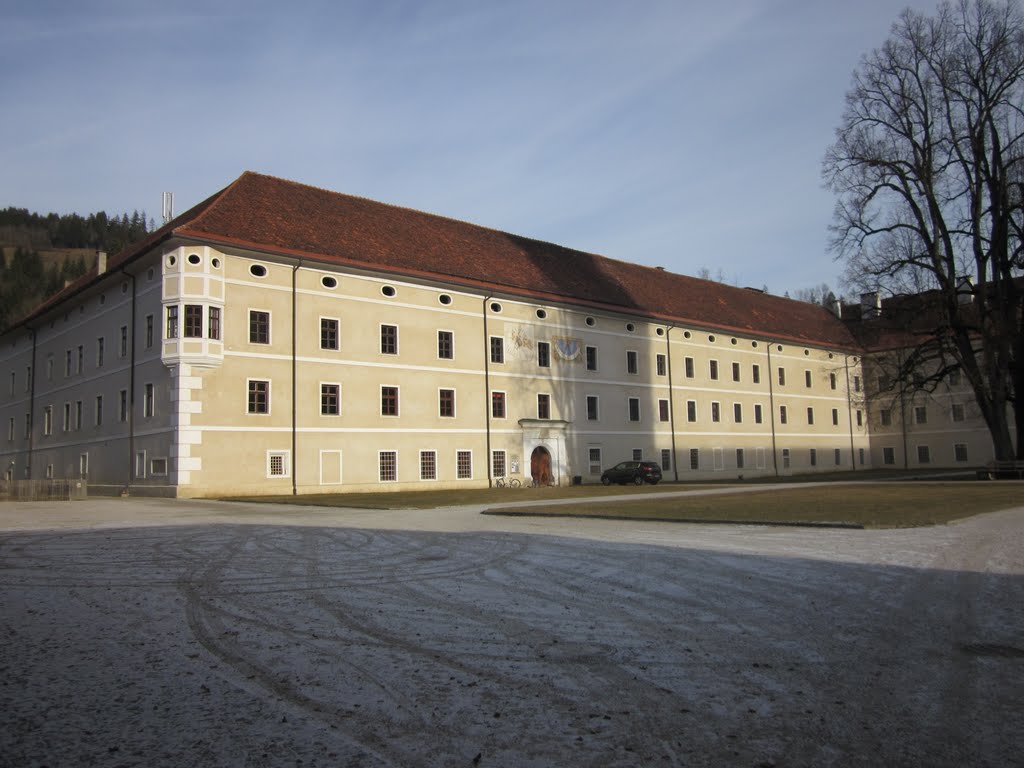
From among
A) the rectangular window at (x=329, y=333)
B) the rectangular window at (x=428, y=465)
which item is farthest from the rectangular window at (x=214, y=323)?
the rectangular window at (x=428, y=465)

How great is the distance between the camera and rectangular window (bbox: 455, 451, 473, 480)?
39.5 metres

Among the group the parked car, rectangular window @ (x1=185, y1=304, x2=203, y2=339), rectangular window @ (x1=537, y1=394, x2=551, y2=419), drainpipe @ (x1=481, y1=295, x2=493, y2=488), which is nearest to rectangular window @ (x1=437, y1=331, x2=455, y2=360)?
drainpipe @ (x1=481, y1=295, x2=493, y2=488)

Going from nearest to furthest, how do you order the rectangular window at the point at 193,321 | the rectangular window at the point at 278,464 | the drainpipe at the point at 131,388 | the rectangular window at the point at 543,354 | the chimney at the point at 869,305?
1. the rectangular window at the point at 193,321
2. the rectangular window at the point at 278,464
3. the drainpipe at the point at 131,388
4. the chimney at the point at 869,305
5. the rectangular window at the point at 543,354

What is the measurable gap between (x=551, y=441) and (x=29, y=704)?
39.4 metres

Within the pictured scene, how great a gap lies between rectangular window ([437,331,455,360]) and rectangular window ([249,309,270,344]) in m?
8.87

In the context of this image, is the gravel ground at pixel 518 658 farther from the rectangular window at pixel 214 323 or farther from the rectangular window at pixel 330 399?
the rectangular window at pixel 330 399

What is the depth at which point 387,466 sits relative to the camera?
3672 centimetres

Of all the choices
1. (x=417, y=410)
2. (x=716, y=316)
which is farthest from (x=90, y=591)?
(x=716, y=316)

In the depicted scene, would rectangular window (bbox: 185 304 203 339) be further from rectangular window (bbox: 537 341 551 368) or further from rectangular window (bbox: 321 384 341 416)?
rectangular window (bbox: 537 341 551 368)

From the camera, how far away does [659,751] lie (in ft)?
13.5

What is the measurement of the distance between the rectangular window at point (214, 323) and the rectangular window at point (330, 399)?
5097mm

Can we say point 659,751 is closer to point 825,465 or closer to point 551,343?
point 551,343

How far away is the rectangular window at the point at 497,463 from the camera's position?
134 ft

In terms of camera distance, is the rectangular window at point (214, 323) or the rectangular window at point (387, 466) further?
the rectangular window at point (387, 466)
